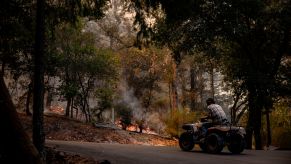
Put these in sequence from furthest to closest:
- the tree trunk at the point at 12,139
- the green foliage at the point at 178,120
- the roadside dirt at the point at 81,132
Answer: the green foliage at the point at 178,120, the roadside dirt at the point at 81,132, the tree trunk at the point at 12,139

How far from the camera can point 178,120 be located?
106 ft

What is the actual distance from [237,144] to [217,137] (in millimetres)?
876

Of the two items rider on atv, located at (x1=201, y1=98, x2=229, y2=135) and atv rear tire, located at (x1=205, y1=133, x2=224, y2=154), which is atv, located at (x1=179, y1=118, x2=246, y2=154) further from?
rider on atv, located at (x1=201, y1=98, x2=229, y2=135)

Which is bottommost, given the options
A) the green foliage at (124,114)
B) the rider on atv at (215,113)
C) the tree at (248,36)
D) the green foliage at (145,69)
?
the rider on atv at (215,113)

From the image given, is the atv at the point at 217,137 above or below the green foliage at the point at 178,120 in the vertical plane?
below

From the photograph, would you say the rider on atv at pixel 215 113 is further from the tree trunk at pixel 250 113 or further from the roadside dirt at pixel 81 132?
the roadside dirt at pixel 81 132

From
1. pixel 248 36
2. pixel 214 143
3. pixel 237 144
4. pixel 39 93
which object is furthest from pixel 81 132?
pixel 39 93

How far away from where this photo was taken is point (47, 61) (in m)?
27.5

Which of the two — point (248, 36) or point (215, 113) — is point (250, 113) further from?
point (215, 113)

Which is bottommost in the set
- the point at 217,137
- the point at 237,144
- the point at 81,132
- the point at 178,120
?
the point at 237,144

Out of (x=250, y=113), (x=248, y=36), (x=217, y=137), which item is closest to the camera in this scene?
(x=217, y=137)

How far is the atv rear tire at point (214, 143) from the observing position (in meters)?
14.5

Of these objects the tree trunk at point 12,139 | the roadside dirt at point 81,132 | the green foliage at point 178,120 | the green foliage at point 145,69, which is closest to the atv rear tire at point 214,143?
the tree trunk at point 12,139

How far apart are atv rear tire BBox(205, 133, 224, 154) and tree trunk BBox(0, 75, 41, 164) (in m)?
8.68
